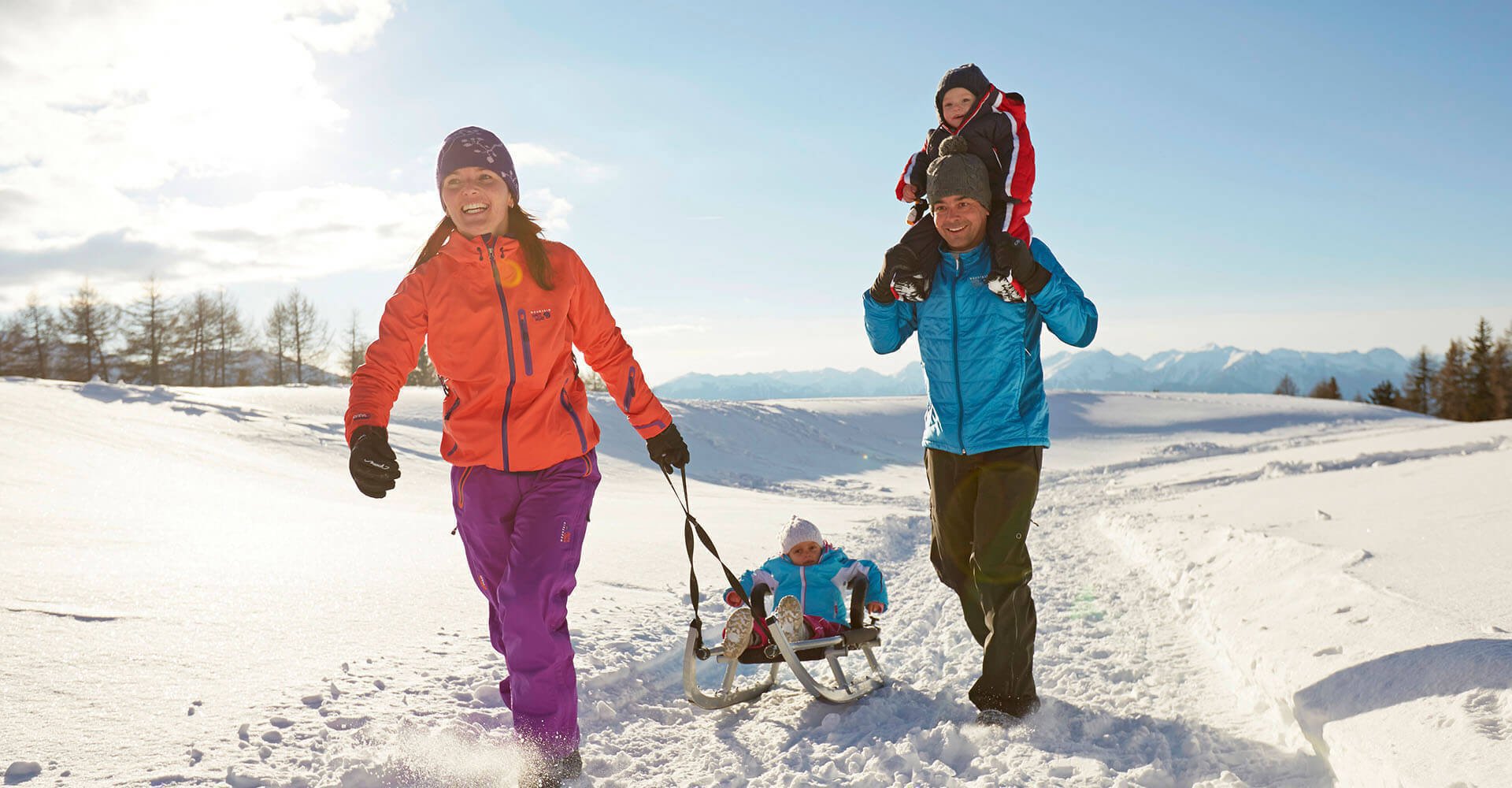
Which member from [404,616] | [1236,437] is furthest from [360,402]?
[1236,437]

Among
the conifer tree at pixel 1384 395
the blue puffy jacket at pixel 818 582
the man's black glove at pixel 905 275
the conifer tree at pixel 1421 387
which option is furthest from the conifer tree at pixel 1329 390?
the man's black glove at pixel 905 275

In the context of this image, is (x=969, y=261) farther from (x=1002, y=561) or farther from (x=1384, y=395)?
(x=1384, y=395)

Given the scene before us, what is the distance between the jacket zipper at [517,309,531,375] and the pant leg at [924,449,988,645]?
187 cm

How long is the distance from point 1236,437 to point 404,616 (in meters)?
39.8

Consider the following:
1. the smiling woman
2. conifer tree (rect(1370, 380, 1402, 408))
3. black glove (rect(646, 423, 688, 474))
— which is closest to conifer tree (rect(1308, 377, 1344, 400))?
conifer tree (rect(1370, 380, 1402, 408))

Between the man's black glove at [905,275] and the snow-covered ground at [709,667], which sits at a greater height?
the man's black glove at [905,275]

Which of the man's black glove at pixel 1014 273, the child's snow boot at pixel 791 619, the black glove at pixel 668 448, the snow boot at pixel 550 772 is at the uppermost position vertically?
the man's black glove at pixel 1014 273

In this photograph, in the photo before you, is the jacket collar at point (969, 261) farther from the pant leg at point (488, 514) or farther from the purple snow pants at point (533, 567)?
the pant leg at point (488, 514)

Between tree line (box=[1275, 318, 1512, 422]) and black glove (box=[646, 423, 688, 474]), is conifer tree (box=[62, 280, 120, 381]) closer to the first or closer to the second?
black glove (box=[646, 423, 688, 474])

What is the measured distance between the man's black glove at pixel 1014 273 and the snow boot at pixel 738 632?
1865 millimetres

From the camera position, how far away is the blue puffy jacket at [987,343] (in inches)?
140

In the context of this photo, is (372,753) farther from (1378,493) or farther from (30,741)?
(1378,493)

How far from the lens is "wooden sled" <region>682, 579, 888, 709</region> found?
12.5 feet

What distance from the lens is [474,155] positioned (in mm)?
3244
